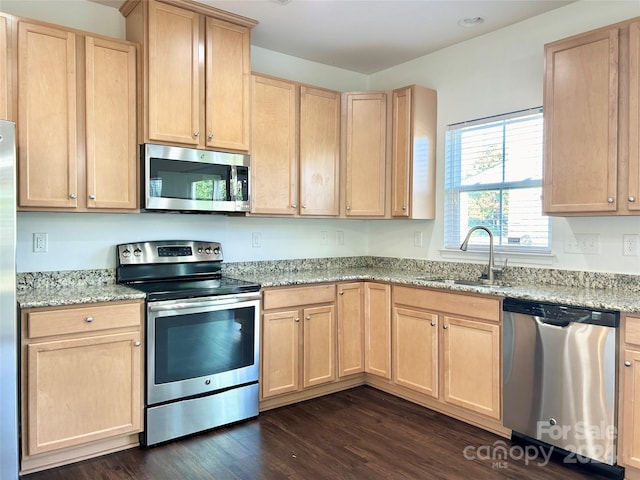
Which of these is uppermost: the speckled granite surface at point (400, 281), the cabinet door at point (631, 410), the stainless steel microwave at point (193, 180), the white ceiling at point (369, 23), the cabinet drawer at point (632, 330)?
the white ceiling at point (369, 23)

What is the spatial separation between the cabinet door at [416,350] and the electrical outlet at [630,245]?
1.18 meters

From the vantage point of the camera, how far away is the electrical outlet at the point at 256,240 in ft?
12.3

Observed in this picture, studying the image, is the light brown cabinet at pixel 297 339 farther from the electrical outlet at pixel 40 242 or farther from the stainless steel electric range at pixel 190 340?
the electrical outlet at pixel 40 242

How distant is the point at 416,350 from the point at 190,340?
60.7 inches

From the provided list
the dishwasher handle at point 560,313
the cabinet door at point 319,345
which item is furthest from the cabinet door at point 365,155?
the dishwasher handle at point 560,313

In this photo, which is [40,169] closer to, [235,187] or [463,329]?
[235,187]

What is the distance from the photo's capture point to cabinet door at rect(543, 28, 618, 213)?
254 centimetres

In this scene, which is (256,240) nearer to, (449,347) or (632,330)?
(449,347)

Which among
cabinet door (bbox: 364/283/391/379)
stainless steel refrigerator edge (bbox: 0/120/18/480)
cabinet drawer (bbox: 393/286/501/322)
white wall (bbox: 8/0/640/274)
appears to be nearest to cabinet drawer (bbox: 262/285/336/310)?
cabinet door (bbox: 364/283/391/379)

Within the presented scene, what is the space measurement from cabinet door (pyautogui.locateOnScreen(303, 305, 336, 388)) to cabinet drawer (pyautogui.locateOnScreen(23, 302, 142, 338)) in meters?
1.22

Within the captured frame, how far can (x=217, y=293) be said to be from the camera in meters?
2.89

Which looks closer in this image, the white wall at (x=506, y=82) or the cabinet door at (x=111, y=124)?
the cabinet door at (x=111, y=124)

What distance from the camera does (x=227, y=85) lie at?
3.16 m

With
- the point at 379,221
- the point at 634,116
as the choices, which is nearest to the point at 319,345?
the point at 379,221
